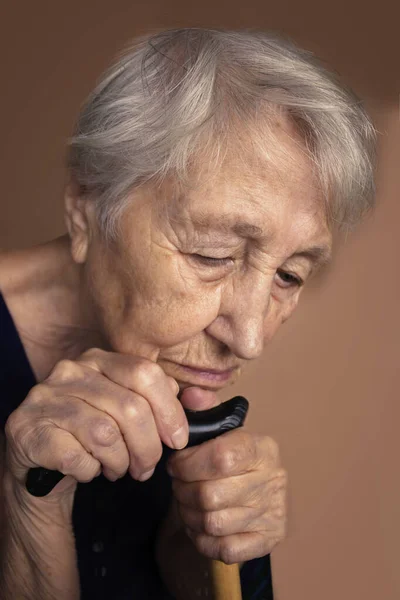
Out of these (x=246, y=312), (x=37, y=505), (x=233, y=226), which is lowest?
(x=37, y=505)

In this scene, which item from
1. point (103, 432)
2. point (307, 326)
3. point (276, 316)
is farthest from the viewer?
point (307, 326)

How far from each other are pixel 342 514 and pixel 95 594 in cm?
78

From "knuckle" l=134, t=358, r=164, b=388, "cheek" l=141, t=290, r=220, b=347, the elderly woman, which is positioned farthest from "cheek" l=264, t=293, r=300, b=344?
"knuckle" l=134, t=358, r=164, b=388

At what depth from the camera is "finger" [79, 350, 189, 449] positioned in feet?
3.32

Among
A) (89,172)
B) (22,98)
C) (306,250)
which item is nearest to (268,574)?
(306,250)

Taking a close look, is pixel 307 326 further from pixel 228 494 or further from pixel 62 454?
pixel 62 454

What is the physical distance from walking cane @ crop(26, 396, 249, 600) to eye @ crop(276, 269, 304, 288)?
0.18 metres

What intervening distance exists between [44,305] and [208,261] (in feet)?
1.16

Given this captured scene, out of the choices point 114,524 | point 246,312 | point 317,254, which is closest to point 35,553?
point 114,524

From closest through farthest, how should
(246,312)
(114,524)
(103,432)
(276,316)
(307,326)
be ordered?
(103,432)
(246,312)
(276,316)
(114,524)
(307,326)

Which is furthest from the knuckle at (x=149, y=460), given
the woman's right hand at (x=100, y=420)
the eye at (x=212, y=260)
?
the eye at (x=212, y=260)

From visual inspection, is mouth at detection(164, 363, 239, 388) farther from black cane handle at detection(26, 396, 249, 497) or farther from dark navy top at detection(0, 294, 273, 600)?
dark navy top at detection(0, 294, 273, 600)

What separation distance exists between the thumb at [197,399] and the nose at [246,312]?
0.19 ft

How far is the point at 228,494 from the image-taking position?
106 cm
